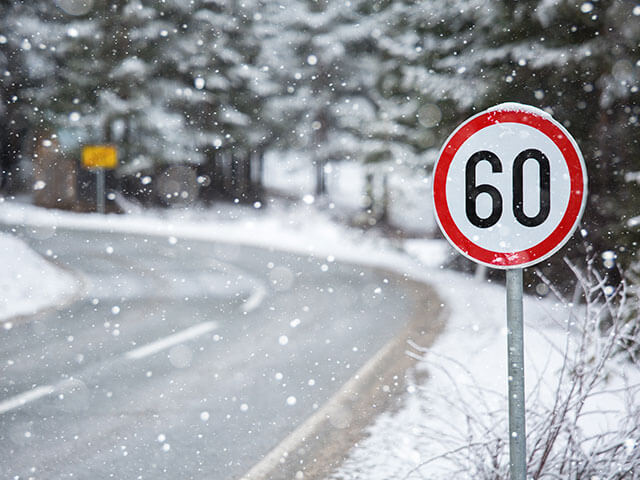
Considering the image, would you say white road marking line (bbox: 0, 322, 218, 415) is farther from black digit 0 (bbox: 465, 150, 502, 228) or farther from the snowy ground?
black digit 0 (bbox: 465, 150, 502, 228)

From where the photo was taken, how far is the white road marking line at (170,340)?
27.6 feet

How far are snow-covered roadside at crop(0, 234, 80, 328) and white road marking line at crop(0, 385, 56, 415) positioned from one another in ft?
12.0

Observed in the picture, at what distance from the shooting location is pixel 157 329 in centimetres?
994

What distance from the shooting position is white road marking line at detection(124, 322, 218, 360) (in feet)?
27.6

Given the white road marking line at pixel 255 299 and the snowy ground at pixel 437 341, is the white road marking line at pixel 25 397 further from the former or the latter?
the white road marking line at pixel 255 299

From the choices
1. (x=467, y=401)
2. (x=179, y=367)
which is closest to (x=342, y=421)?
(x=467, y=401)

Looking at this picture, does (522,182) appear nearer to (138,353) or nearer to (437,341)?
(437,341)

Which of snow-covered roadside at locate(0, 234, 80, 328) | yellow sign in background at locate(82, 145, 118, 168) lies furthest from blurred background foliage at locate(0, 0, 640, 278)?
snow-covered roadside at locate(0, 234, 80, 328)

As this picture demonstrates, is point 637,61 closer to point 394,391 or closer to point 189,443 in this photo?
point 394,391

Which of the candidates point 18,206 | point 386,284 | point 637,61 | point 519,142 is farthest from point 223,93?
point 519,142

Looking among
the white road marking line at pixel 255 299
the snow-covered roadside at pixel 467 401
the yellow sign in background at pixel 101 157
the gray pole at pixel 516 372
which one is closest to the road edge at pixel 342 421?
the snow-covered roadside at pixel 467 401

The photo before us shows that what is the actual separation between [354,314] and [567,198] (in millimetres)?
8444

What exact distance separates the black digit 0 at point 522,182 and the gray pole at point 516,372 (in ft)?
0.72

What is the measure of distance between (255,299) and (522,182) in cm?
1014
